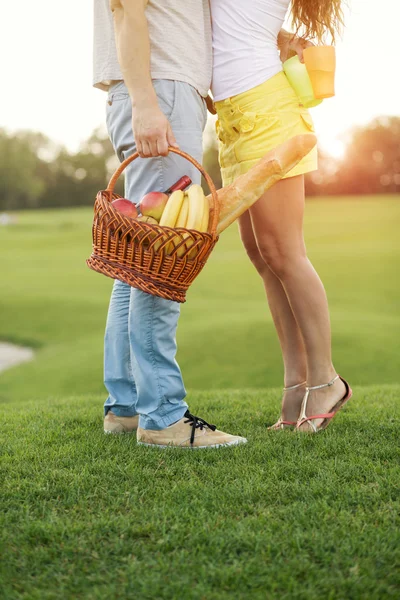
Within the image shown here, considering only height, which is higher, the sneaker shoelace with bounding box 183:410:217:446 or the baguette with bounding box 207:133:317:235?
the baguette with bounding box 207:133:317:235

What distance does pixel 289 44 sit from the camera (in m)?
2.59

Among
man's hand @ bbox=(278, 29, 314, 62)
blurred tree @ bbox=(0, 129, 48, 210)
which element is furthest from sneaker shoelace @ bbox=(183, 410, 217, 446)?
blurred tree @ bbox=(0, 129, 48, 210)

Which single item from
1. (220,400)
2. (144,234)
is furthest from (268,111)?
(220,400)

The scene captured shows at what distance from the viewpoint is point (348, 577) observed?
4.51 ft

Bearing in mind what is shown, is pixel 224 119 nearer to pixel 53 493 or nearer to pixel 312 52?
pixel 312 52

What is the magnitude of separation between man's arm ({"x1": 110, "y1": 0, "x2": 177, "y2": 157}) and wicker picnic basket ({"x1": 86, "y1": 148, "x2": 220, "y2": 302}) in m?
0.07

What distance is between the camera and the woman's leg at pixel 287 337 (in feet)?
8.54

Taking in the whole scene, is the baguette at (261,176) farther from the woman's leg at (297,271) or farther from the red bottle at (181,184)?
the woman's leg at (297,271)

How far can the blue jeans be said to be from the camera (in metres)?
2.23

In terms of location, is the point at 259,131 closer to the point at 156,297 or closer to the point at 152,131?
the point at 152,131

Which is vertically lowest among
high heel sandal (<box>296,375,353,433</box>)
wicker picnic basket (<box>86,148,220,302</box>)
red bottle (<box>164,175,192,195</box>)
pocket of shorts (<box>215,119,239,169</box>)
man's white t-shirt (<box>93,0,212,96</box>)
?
high heel sandal (<box>296,375,353,433</box>)

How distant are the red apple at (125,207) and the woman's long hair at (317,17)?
1.07m

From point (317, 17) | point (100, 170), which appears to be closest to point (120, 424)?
point (317, 17)

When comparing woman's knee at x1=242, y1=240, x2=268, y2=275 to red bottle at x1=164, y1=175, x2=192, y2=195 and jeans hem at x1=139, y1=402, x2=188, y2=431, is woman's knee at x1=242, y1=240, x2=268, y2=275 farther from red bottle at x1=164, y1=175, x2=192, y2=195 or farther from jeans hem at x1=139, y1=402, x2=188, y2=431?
jeans hem at x1=139, y1=402, x2=188, y2=431
